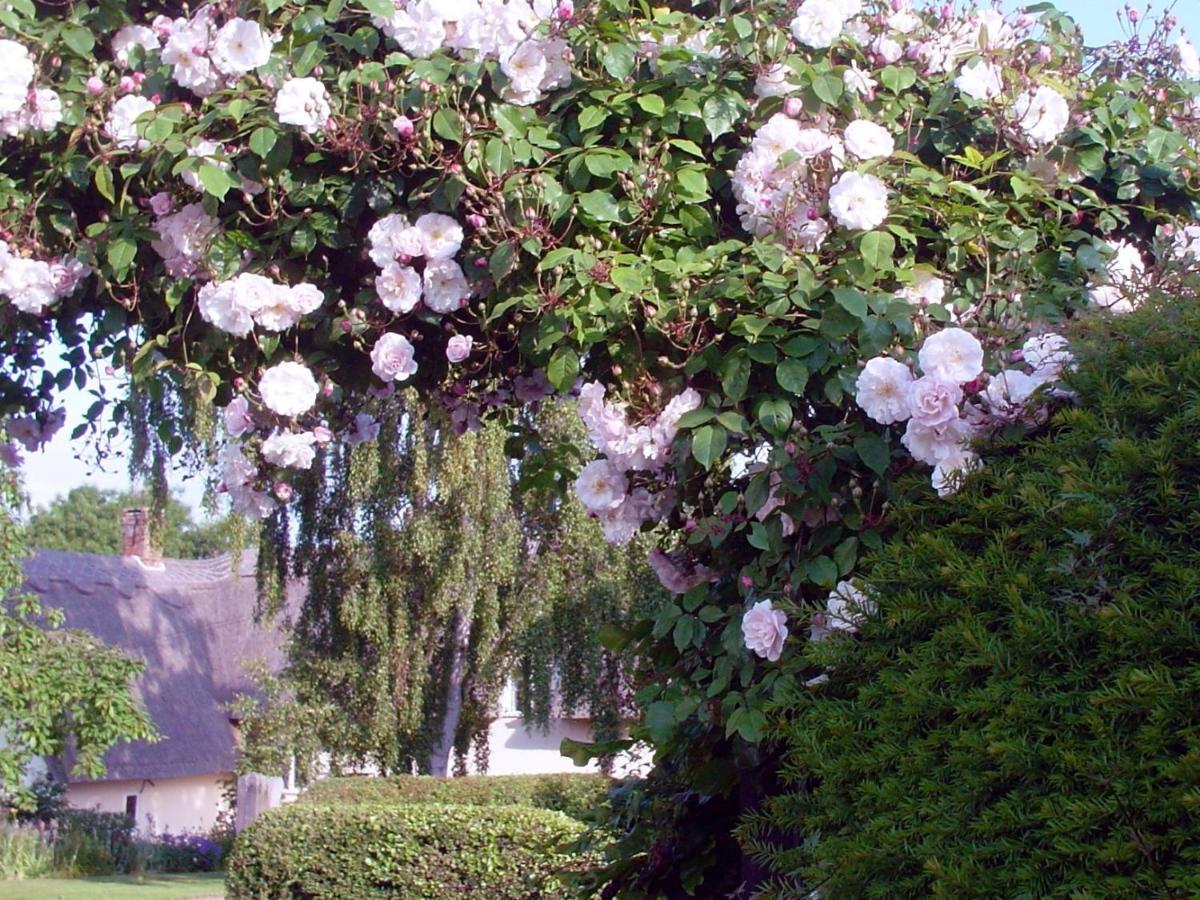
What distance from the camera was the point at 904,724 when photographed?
1904 mm

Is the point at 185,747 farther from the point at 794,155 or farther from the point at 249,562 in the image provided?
the point at 794,155

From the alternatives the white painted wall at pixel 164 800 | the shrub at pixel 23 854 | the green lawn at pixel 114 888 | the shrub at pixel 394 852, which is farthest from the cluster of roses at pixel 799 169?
the white painted wall at pixel 164 800

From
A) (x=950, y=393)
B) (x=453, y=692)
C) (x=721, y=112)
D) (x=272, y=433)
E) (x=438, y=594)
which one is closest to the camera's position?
(x=950, y=393)

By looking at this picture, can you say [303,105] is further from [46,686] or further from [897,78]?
[46,686]

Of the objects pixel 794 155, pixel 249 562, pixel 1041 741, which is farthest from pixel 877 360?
pixel 249 562

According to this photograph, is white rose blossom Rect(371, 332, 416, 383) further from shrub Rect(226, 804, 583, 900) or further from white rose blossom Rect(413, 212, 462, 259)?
shrub Rect(226, 804, 583, 900)

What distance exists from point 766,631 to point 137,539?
30422 millimetres

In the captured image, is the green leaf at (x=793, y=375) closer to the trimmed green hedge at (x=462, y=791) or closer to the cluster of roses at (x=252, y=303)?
the cluster of roses at (x=252, y=303)

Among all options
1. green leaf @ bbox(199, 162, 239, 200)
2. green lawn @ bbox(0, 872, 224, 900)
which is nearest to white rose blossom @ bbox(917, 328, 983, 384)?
green leaf @ bbox(199, 162, 239, 200)

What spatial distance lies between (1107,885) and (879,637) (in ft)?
1.87

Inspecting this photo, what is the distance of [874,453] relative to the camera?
2.34m

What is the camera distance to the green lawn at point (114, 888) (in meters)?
14.7

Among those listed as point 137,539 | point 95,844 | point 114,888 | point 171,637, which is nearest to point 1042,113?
point 114,888

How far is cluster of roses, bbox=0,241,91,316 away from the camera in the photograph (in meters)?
2.81
